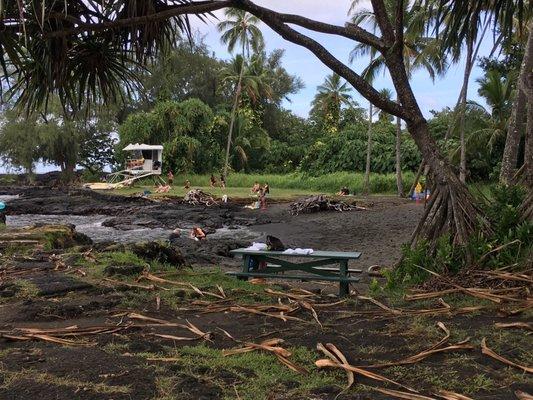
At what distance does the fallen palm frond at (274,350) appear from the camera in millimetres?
3438

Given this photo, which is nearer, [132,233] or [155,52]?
[155,52]

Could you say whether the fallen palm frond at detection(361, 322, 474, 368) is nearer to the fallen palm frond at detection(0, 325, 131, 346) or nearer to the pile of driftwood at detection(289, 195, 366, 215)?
the fallen palm frond at detection(0, 325, 131, 346)

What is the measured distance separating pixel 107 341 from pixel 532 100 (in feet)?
16.7

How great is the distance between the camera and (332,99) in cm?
4978

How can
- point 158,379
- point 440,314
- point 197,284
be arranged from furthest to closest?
point 197,284, point 440,314, point 158,379

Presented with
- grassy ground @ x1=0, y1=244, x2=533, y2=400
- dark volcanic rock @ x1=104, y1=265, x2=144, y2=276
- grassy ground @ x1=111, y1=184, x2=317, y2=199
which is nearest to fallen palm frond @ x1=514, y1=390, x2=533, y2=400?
grassy ground @ x1=0, y1=244, x2=533, y2=400

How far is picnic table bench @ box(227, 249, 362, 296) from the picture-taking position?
6715 mm

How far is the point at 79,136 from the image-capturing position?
53031 mm

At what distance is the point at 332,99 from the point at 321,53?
144 feet

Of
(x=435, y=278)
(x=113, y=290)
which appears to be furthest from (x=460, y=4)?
(x=113, y=290)

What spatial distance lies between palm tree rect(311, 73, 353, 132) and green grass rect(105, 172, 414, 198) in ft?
27.4

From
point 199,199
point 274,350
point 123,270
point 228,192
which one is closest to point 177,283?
point 123,270

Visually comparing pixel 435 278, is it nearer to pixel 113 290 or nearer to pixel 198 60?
pixel 113 290

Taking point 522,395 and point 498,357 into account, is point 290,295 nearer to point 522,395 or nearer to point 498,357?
point 498,357
